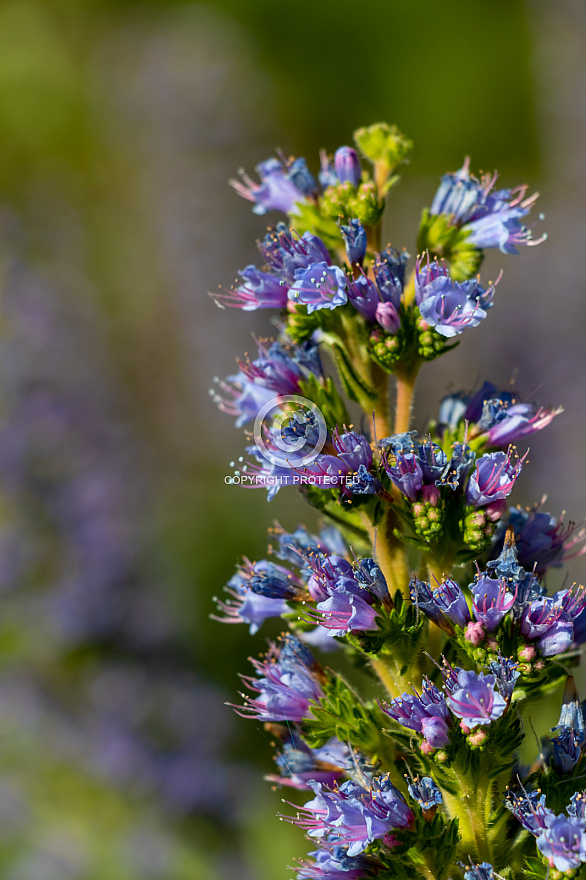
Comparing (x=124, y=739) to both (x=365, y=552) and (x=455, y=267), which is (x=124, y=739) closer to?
(x=365, y=552)

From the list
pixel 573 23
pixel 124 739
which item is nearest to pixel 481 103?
pixel 573 23

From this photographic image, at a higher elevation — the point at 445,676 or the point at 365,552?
the point at 365,552

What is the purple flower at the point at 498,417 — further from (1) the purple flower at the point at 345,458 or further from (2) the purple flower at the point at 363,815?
(2) the purple flower at the point at 363,815

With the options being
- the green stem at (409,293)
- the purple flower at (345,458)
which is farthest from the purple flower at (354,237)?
the purple flower at (345,458)

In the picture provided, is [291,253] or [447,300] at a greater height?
[291,253]

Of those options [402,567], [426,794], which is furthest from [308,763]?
[402,567]

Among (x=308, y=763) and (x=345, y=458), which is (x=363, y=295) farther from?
(x=308, y=763)
